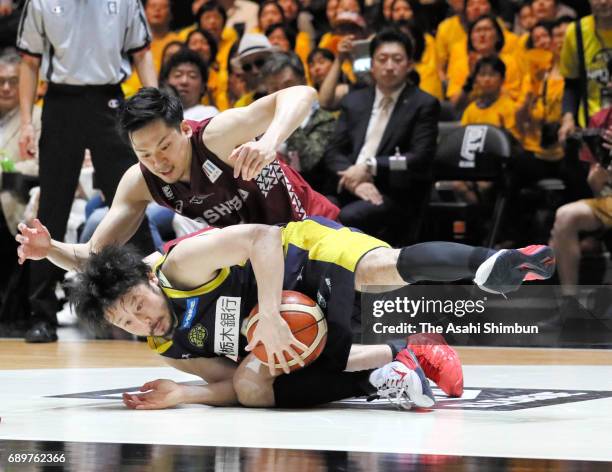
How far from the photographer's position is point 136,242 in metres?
6.19

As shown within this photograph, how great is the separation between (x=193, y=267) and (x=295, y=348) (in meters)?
0.41

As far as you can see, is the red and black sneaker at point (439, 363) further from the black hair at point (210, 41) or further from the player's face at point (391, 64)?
the black hair at point (210, 41)

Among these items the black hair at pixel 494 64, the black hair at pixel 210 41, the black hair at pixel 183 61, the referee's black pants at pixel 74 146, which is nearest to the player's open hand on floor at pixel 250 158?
the referee's black pants at pixel 74 146

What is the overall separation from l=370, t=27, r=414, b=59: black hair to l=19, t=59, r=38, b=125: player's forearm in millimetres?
1962

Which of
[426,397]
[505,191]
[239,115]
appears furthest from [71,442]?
[505,191]

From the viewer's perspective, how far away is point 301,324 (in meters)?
3.62

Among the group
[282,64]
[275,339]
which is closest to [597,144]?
[282,64]

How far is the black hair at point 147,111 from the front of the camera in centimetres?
377

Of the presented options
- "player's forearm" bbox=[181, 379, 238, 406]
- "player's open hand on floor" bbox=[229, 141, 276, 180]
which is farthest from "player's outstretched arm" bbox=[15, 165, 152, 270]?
"player's open hand on floor" bbox=[229, 141, 276, 180]

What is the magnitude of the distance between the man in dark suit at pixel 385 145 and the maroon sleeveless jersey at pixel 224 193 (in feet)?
6.87

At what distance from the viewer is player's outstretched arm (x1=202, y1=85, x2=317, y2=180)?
3635 mm

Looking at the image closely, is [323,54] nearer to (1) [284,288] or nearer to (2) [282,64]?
(2) [282,64]

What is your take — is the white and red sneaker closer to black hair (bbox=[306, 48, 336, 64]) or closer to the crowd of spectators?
the crowd of spectators

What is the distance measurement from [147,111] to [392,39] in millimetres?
3238
